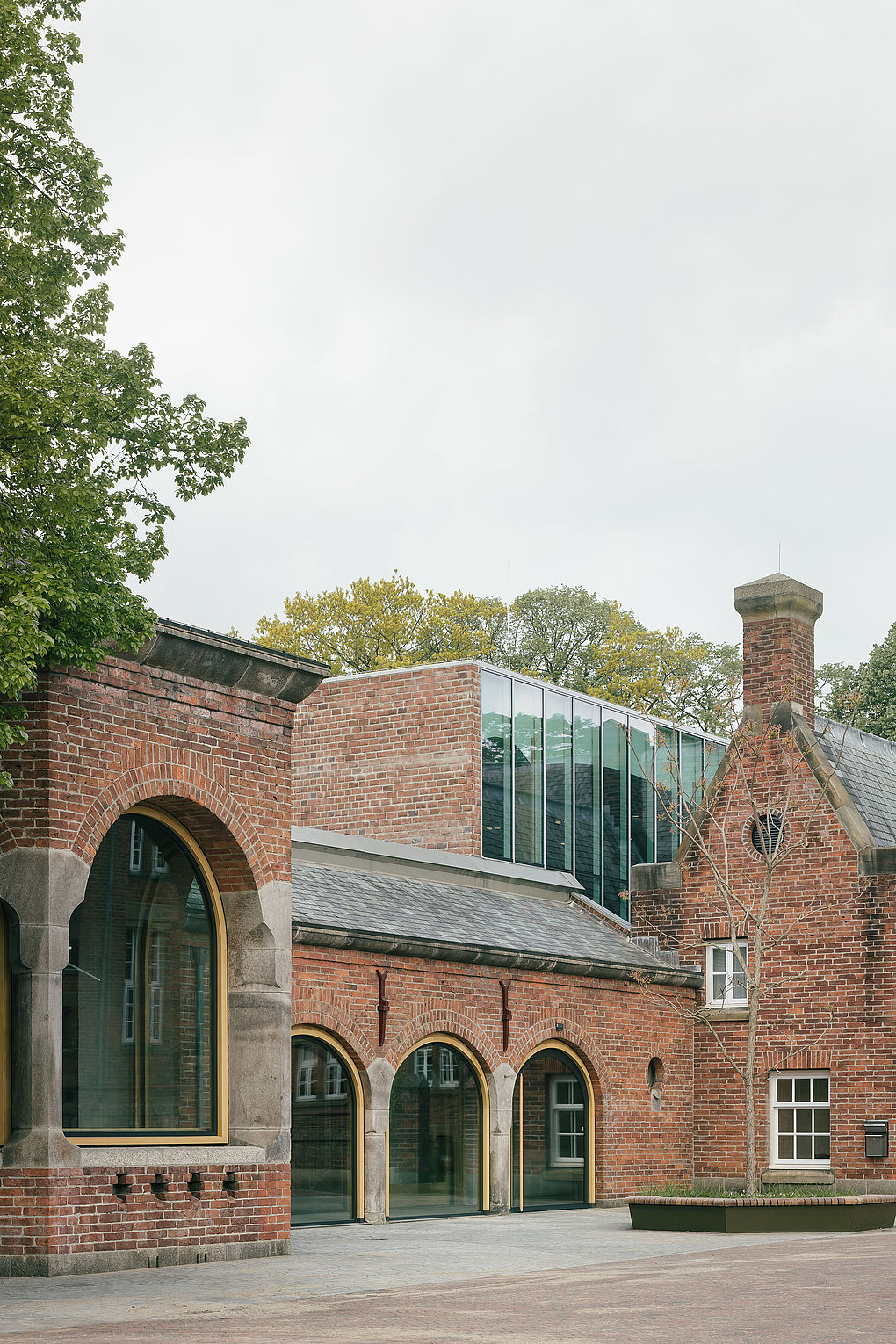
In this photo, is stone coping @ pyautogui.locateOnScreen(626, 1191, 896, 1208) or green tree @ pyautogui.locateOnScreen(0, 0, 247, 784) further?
stone coping @ pyautogui.locateOnScreen(626, 1191, 896, 1208)

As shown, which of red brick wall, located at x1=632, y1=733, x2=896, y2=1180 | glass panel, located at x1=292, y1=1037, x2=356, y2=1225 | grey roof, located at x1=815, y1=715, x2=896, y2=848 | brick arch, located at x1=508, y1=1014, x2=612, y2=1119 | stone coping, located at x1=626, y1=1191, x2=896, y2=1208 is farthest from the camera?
grey roof, located at x1=815, y1=715, x2=896, y2=848

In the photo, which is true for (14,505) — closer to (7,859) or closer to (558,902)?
(7,859)

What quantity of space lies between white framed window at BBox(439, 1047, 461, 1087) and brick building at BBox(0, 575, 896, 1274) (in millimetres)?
51

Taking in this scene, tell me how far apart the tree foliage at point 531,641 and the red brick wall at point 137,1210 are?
38475 mm

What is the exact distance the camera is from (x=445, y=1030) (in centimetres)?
2242

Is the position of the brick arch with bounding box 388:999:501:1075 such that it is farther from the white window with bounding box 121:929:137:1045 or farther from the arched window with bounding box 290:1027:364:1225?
the white window with bounding box 121:929:137:1045

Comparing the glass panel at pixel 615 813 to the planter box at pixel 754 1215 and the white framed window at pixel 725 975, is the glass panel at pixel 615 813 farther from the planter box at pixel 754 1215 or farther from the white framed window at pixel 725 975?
the planter box at pixel 754 1215

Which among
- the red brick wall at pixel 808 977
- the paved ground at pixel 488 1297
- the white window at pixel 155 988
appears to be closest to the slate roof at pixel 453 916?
the red brick wall at pixel 808 977

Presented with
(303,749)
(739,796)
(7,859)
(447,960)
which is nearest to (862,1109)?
(739,796)

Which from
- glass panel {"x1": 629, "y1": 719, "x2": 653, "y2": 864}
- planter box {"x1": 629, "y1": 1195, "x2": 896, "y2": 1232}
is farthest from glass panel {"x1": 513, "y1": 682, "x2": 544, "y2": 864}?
planter box {"x1": 629, "y1": 1195, "x2": 896, "y2": 1232}

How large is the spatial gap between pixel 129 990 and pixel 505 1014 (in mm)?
9419

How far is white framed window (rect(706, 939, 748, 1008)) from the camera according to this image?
28.3m

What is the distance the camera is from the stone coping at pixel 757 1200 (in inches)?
770

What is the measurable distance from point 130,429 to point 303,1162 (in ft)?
31.4
